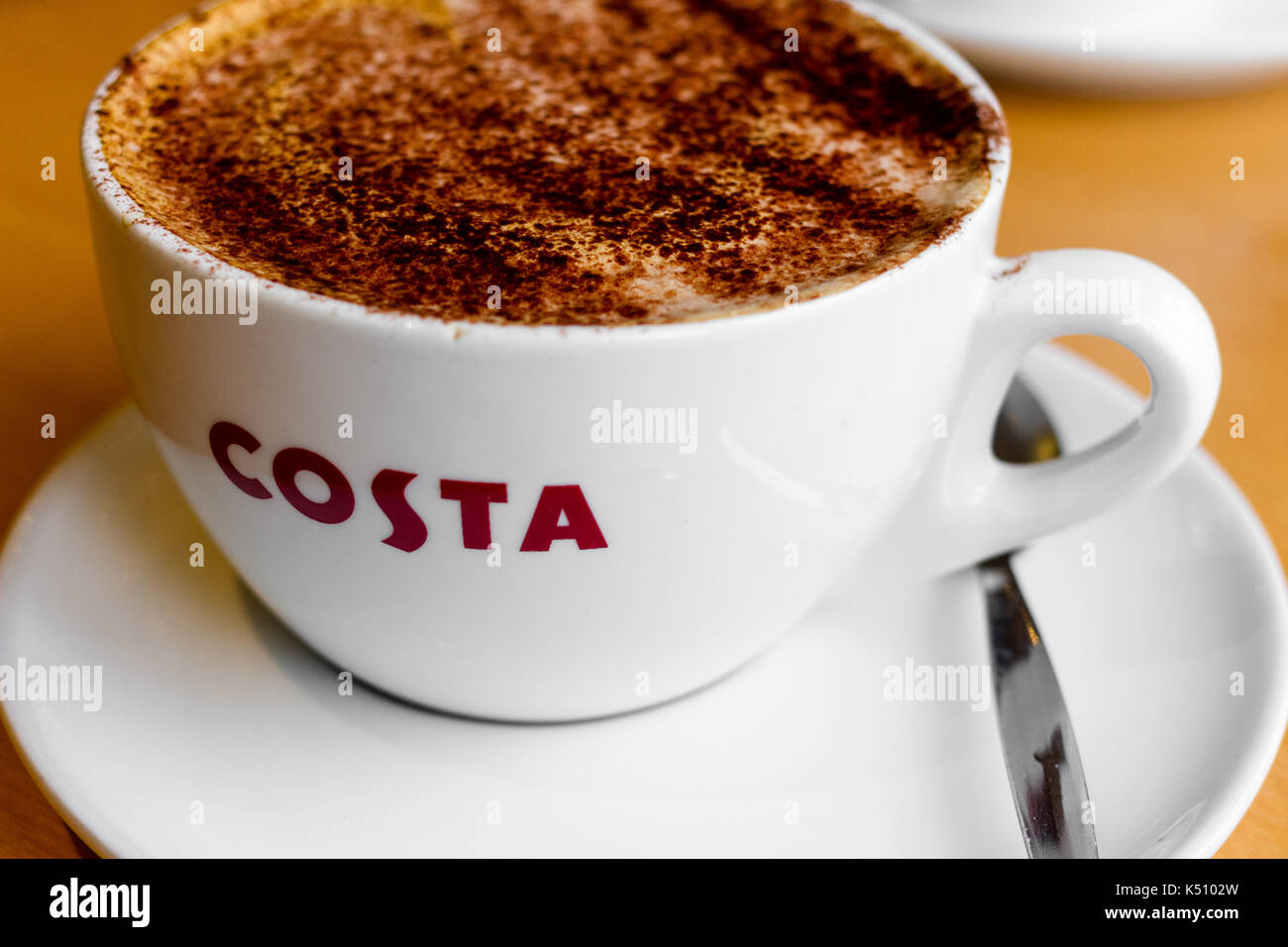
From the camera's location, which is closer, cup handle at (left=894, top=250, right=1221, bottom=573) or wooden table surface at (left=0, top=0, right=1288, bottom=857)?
cup handle at (left=894, top=250, right=1221, bottom=573)

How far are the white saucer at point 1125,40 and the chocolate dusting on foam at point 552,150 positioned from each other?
21.4 inches

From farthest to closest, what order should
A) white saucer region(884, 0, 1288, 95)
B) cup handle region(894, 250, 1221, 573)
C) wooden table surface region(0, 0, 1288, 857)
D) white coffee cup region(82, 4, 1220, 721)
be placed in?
white saucer region(884, 0, 1288, 95)
wooden table surface region(0, 0, 1288, 857)
cup handle region(894, 250, 1221, 573)
white coffee cup region(82, 4, 1220, 721)

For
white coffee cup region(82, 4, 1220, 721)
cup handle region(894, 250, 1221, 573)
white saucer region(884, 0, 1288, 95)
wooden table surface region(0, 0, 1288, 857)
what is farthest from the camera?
white saucer region(884, 0, 1288, 95)

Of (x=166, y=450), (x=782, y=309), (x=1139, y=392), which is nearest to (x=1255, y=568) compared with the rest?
(x=1139, y=392)

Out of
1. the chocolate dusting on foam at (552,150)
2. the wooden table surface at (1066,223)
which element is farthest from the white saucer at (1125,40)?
the chocolate dusting on foam at (552,150)

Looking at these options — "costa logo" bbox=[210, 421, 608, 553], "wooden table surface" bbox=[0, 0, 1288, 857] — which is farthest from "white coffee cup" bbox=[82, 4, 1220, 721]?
"wooden table surface" bbox=[0, 0, 1288, 857]

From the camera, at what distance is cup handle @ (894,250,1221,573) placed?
2.51ft

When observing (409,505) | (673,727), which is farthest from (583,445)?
(673,727)

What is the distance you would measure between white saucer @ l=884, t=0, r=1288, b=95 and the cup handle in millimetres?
784

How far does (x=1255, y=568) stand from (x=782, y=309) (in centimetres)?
46

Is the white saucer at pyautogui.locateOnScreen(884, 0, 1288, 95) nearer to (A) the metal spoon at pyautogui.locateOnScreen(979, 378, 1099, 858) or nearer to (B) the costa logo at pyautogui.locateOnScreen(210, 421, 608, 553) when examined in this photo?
(A) the metal spoon at pyautogui.locateOnScreen(979, 378, 1099, 858)

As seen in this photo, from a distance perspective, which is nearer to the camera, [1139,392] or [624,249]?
[624,249]
